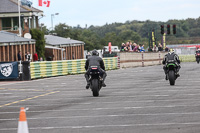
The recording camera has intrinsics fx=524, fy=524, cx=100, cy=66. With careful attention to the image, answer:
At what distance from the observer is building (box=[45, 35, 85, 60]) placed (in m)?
72.6

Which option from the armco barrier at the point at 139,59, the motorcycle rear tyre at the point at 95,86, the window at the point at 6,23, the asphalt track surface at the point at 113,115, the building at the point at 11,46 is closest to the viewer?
the asphalt track surface at the point at 113,115

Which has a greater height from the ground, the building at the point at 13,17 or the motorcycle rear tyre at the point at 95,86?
Result: the building at the point at 13,17

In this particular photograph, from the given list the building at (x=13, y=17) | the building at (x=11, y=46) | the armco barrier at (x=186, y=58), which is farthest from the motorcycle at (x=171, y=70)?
the armco barrier at (x=186, y=58)

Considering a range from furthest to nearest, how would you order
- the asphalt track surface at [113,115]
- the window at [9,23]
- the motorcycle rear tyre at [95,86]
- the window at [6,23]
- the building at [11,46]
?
1. the window at [6,23]
2. the window at [9,23]
3. the building at [11,46]
4. the motorcycle rear tyre at [95,86]
5. the asphalt track surface at [113,115]

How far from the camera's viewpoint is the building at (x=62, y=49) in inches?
2857

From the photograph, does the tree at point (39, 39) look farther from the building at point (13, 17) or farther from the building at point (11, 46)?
the building at point (11, 46)

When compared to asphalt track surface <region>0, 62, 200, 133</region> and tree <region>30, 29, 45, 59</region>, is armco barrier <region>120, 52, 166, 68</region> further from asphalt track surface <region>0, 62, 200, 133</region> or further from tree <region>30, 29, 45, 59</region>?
asphalt track surface <region>0, 62, 200, 133</region>

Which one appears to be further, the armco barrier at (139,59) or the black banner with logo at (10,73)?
the armco barrier at (139,59)

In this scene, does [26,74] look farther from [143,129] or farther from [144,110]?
[143,129]

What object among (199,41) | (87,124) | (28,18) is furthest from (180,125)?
(199,41)

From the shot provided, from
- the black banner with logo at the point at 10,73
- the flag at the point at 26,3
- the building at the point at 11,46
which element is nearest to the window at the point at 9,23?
the flag at the point at 26,3

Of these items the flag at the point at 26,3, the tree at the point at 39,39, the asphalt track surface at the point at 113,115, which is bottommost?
the asphalt track surface at the point at 113,115

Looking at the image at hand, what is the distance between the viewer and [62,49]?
224 ft

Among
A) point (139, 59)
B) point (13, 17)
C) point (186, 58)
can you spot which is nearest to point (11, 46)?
point (139, 59)
